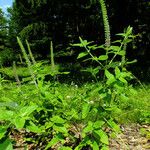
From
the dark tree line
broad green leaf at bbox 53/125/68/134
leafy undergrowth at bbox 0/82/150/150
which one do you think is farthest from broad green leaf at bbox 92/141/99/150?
the dark tree line

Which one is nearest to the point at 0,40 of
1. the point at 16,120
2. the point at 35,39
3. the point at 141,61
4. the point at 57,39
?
the point at 35,39

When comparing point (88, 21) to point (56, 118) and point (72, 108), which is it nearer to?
point (72, 108)

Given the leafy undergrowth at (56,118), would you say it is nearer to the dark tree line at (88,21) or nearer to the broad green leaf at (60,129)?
the broad green leaf at (60,129)

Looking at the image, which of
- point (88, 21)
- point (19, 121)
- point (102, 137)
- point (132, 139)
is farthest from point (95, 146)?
point (88, 21)

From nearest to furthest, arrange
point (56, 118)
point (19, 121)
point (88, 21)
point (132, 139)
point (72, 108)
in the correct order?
point (19, 121) < point (56, 118) < point (72, 108) < point (132, 139) < point (88, 21)

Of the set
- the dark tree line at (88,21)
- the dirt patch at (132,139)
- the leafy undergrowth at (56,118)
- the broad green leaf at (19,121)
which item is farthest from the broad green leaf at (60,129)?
the dark tree line at (88,21)

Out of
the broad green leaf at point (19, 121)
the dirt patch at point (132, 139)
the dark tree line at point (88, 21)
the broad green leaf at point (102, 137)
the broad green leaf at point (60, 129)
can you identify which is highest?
Result: the dark tree line at point (88, 21)

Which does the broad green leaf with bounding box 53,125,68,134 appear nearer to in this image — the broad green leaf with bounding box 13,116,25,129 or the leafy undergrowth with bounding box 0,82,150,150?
the leafy undergrowth with bounding box 0,82,150,150

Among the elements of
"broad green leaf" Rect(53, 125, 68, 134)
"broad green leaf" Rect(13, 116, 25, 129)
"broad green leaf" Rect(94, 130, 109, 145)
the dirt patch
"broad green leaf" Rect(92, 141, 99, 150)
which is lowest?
the dirt patch

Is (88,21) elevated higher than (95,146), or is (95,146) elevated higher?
(88,21)

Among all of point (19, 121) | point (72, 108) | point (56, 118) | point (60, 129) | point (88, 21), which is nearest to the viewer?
point (19, 121)

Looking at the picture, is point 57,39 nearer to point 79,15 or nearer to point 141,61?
point 79,15

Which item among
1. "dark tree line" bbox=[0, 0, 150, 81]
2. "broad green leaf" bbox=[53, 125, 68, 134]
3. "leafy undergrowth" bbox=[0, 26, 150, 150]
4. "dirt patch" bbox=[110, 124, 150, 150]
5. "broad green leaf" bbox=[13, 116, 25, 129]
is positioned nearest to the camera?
"broad green leaf" bbox=[13, 116, 25, 129]

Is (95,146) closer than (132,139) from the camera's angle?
Yes
